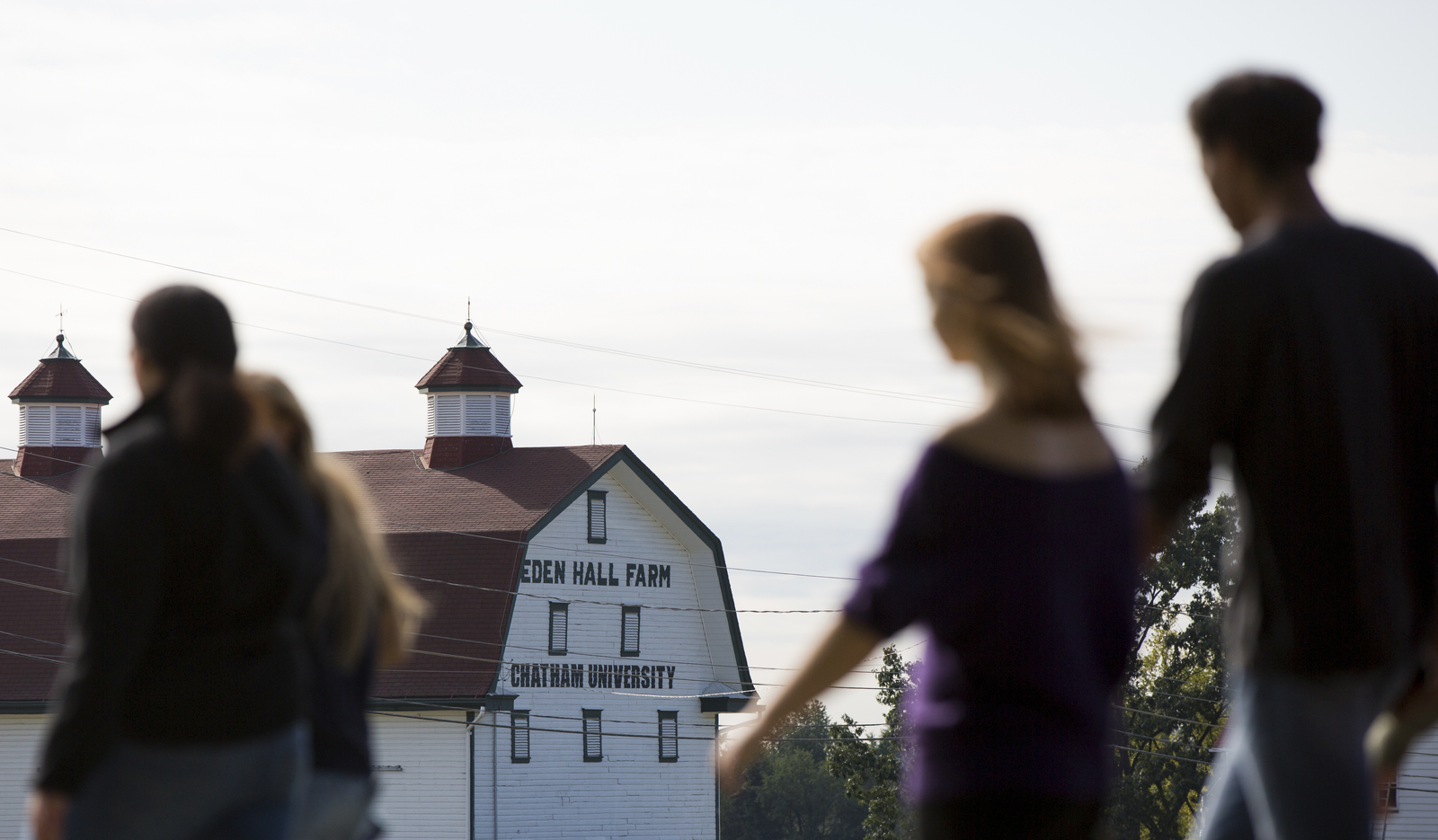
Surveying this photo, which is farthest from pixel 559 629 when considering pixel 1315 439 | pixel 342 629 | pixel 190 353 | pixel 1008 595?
pixel 1008 595

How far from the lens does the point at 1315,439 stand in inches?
135

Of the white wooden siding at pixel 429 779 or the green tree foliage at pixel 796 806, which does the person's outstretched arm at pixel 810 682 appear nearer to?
the white wooden siding at pixel 429 779

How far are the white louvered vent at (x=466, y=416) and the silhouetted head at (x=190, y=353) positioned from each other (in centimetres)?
4358

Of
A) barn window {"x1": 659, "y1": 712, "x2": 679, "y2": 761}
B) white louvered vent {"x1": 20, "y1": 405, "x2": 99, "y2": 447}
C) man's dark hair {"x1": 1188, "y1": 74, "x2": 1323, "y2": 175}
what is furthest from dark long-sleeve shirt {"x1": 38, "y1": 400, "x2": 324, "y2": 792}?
white louvered vent {"x1": 20, "y1": 405, "x2": 99, "y2": 447}

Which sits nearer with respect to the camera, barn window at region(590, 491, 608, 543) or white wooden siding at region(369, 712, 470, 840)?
white wooden siding at region(369, 712, 470, 840)

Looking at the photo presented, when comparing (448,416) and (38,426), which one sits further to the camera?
(38,426)

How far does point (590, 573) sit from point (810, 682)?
41596 mm

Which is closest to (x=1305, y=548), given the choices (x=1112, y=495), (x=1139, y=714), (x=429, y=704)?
(x=1112, y=495)

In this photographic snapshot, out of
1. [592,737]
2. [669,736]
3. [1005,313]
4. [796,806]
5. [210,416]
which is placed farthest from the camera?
[796,806]

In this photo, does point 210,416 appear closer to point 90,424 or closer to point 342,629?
point 342,629

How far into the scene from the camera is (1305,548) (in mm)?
3389

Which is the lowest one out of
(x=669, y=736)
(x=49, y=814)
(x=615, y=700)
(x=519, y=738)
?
(x=669, y=736)

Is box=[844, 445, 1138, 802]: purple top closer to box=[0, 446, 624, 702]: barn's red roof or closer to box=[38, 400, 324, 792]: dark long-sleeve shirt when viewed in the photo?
box=[38, 400, 324, 792]: dark long-sleeve shirt

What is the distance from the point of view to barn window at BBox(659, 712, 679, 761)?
149 feet
